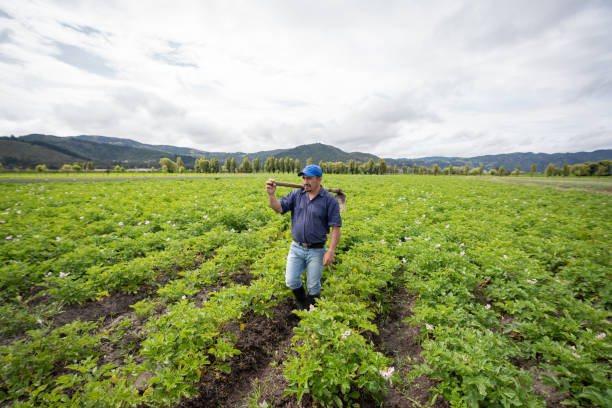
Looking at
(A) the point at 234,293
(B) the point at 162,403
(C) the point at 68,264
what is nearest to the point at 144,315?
(A) the point at 234,293

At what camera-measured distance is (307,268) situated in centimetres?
484

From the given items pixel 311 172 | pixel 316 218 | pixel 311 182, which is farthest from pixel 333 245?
pixel 311 172

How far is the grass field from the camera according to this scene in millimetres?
2934

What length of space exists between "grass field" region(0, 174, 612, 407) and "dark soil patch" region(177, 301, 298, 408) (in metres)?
0.02

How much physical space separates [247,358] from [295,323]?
127cm

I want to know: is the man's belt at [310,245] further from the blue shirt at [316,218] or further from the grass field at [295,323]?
the grass field at [295,323]

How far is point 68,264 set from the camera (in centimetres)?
541

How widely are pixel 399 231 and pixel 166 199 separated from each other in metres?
12.8

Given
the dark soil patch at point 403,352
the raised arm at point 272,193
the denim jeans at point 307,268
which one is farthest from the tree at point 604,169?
the raised arm at point 272,193

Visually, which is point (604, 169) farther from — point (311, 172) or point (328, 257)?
point (311, 172)

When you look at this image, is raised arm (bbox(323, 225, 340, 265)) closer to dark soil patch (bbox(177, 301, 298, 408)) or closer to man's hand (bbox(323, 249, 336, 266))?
man's hand (bbox(323, 249, 336, 266))

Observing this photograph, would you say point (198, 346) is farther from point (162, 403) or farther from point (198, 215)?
point (198, 215)

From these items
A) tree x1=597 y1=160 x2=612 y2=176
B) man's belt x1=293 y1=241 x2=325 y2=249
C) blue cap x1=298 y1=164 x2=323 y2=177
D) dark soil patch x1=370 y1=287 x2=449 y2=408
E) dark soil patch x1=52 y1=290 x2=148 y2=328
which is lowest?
dark soil patch x1=370 y1=287 x2=449 y2=408

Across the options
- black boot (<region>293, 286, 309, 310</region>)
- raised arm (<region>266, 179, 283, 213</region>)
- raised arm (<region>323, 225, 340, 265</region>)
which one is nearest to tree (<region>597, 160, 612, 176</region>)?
raised arm (<region>323, 225, 340, 265</region>)
